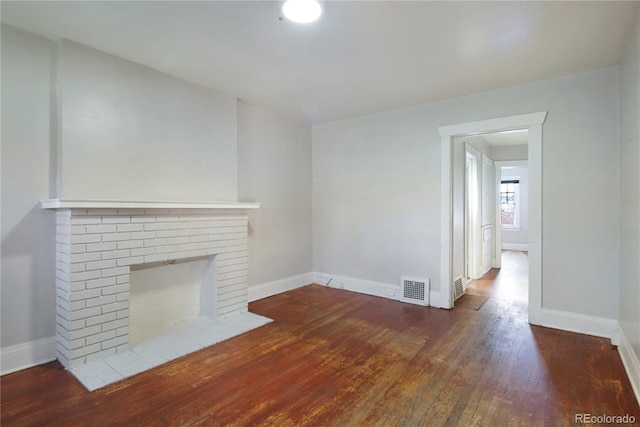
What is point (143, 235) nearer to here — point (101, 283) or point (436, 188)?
point (101, 283)

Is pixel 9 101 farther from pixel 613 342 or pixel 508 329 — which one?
pixel 613 342

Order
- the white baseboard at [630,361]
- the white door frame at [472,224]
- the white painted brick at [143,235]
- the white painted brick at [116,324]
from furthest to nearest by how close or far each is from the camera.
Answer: the white door frame at [472,224], the white painted brick at [143,235], the white painted brick at [116,324], the white baseboard at [630,361]

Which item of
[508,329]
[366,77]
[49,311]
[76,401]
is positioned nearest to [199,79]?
[366,77]

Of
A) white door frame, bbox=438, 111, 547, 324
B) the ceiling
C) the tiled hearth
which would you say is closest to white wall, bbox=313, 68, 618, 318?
white door frame, bbox=438, 111, 547, 324

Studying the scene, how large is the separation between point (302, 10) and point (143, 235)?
220 cm

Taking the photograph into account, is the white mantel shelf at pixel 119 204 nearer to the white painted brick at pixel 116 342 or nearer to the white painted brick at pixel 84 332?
the white painted brick at pixel 84 332

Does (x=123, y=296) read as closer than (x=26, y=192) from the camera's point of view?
No

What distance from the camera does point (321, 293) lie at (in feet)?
14.6

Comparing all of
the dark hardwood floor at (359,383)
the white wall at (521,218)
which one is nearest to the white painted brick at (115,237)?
the dark hardwood floor at (359,383)

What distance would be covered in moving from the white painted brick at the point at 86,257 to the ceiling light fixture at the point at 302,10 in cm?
227

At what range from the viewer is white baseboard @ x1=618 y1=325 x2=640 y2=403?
206 centimetres

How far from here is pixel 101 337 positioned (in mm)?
2535

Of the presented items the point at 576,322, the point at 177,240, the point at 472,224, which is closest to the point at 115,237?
the point at 177,240

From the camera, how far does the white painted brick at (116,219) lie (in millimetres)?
2545
